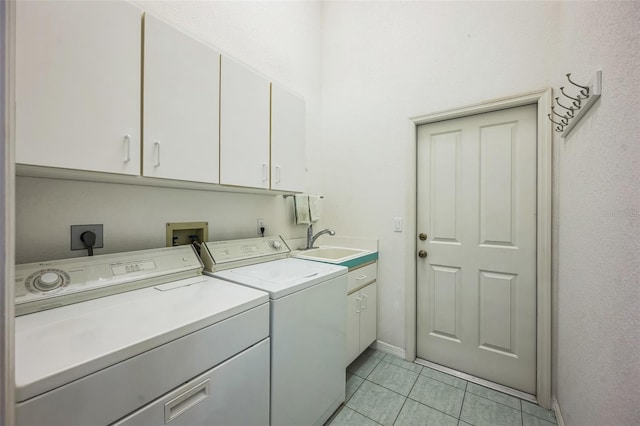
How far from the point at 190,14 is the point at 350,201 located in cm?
184

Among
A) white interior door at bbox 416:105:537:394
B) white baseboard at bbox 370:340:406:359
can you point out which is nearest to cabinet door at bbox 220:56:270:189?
white interior door at bbox 416:105:537:394

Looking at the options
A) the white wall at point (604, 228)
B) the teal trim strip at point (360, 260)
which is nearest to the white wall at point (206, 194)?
the teal trim strip at point (360, 260)

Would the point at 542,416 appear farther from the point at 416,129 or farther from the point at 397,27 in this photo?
the point at 397,27

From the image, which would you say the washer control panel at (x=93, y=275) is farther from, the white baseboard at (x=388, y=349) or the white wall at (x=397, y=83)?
the white baseboard at (x=388, y=349)

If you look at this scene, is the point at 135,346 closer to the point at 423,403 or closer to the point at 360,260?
the point at 360,260

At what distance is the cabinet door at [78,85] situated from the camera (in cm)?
85

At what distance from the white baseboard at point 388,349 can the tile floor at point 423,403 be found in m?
0.15

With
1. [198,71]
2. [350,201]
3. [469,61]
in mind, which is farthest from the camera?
[350,201]

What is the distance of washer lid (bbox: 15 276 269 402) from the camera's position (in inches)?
24.6

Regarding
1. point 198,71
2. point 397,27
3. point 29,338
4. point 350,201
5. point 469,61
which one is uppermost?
point 397,27

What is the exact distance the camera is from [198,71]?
133 cm

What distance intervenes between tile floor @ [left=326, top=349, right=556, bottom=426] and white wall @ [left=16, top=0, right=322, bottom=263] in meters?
1.36

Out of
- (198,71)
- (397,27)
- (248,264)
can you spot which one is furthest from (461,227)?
(198,71)

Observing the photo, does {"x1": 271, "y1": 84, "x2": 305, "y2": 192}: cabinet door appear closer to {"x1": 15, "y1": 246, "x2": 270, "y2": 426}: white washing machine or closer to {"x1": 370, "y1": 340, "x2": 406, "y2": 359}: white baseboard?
{"x1": 15, "y1": 246, "x2": 270, "y2": 426}: white washing machine
